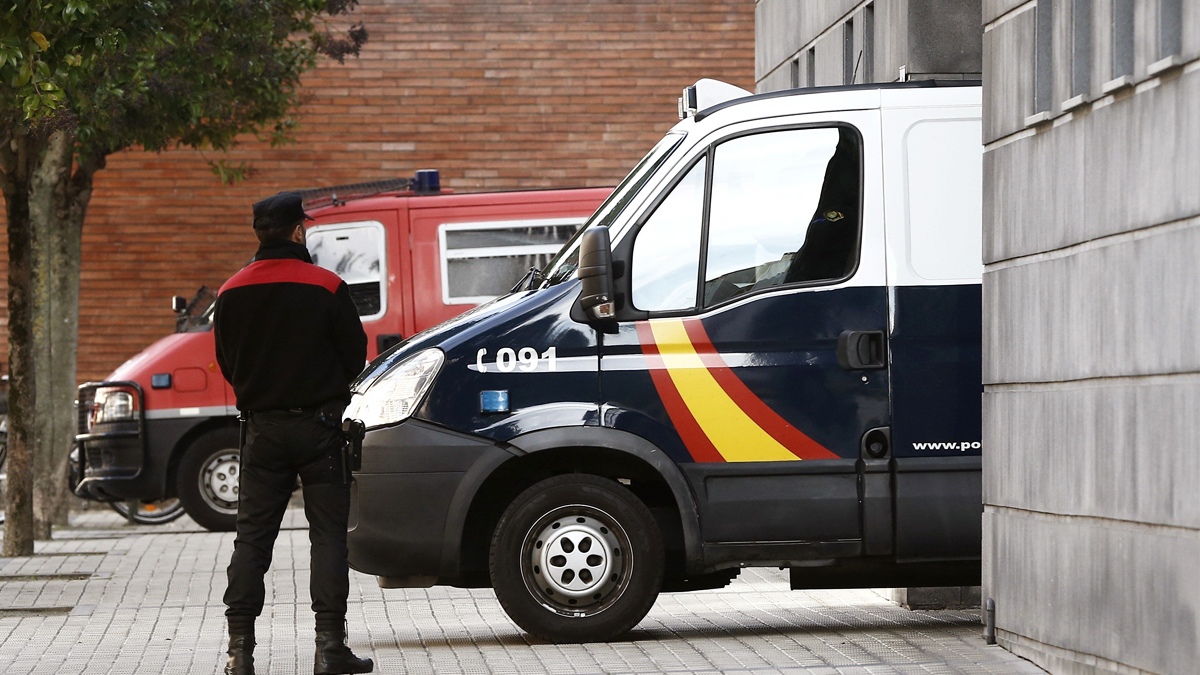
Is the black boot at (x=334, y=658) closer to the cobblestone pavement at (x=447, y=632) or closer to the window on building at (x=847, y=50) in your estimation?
the cobblestone pavement at (x=447, y=632)

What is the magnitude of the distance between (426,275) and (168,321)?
6.09m

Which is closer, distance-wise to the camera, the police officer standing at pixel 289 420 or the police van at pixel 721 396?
→ the police officer standing at pixel 289 420

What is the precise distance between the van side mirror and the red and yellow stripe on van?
22 centimetres

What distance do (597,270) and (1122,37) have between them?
2451 millimetres

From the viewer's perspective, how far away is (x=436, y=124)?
19.2 meters

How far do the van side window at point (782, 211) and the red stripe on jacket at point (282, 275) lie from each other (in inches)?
67.2

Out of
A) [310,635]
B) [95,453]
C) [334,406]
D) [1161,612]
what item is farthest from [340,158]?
[1161,612]

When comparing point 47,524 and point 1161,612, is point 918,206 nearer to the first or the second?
point 1161,612

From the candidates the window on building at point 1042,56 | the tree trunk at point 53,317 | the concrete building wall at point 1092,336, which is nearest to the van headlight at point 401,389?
the concrete building wall at point 1092,336

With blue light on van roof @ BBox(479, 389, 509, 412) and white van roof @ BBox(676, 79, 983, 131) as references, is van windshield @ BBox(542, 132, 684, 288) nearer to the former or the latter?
white van roof @ BBox(676, 79, 983, 131)

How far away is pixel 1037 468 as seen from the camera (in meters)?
6.48

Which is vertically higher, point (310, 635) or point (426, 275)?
point (426, 275)

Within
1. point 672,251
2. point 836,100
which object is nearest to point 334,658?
point 672,251

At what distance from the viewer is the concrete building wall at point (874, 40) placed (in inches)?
356
